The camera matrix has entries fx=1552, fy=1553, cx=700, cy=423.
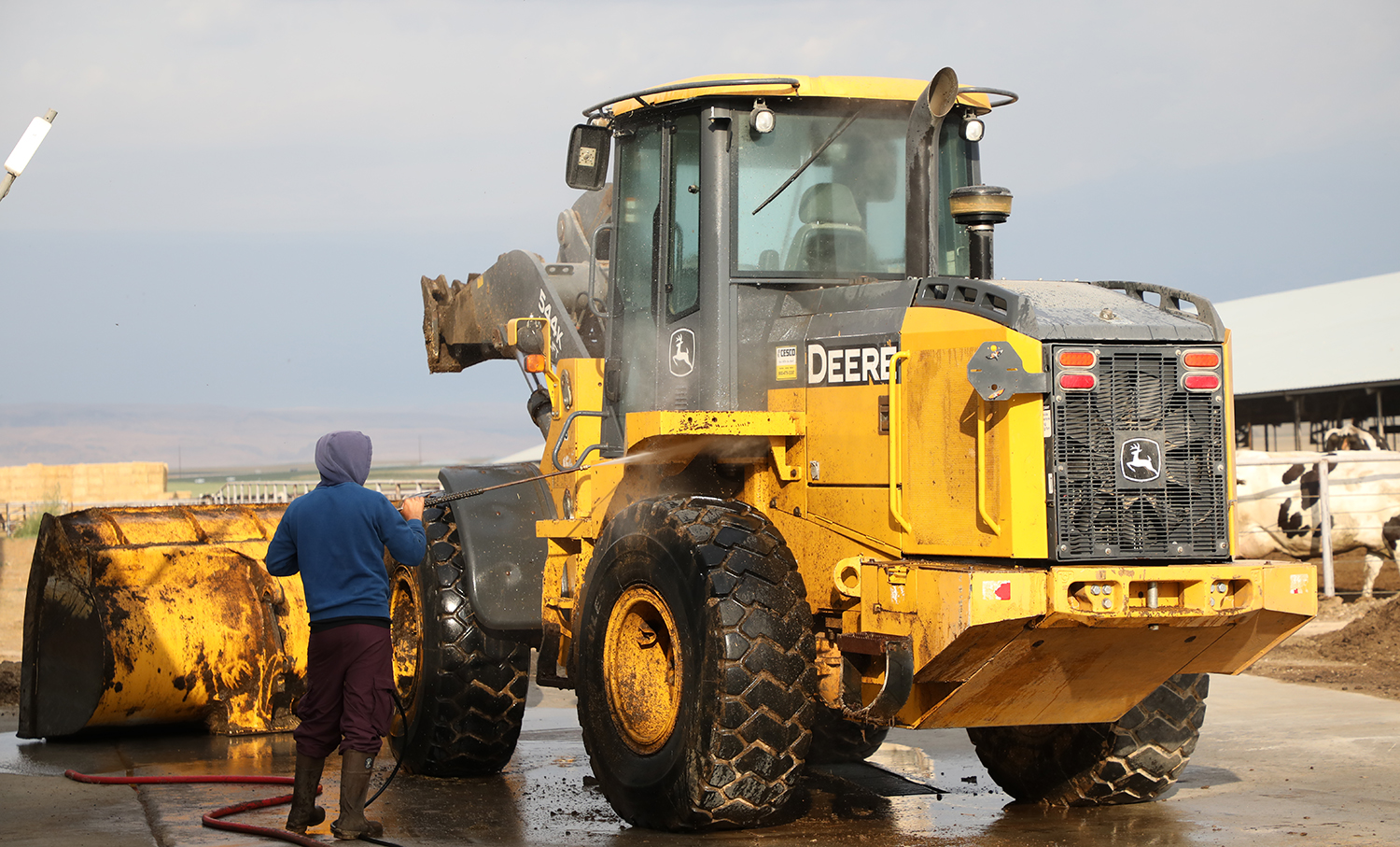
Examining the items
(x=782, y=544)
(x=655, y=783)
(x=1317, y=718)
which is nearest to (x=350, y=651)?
(x=655, y=783)

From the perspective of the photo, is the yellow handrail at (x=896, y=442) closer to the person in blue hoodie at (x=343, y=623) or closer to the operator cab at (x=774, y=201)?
the operator cab at (x=774, y=201)

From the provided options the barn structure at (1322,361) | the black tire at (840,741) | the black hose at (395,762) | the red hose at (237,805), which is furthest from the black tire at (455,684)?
the barn structure at (1322,361)

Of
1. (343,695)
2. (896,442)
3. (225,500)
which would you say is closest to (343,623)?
(343,695)

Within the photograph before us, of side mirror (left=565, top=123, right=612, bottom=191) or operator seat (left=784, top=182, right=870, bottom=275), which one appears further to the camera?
side mirror (left=565, top=123, right=612, bottom=191)

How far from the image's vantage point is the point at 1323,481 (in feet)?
61.8

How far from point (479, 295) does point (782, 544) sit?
447 centimetres

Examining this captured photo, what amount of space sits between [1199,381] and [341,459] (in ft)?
12.4

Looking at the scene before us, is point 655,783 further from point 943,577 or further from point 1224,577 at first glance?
point 1224,577

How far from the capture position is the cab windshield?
7.48 meters

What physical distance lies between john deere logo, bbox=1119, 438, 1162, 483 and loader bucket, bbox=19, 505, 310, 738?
5626 millimetres

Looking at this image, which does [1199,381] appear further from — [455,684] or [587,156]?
[455,684]

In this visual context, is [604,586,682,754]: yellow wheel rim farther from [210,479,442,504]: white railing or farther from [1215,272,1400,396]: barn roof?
[1215,272,1400,396]: barn roof

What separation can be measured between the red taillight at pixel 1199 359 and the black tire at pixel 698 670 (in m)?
1.88

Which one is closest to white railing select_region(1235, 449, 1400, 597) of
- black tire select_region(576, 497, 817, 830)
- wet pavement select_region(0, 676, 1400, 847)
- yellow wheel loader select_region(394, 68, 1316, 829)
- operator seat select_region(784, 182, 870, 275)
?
wet pavement select_region(0, 676, 1400, 847)
